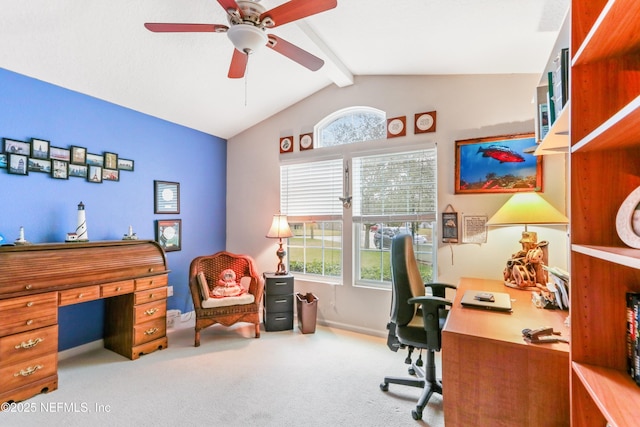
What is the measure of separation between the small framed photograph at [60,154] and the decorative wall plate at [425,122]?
10.9 ft

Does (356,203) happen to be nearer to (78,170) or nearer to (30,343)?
(78,170)

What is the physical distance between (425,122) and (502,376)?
2.35 m

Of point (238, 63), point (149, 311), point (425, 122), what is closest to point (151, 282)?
point (149, 311)

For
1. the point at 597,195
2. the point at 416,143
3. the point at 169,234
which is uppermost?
the point at 416,143

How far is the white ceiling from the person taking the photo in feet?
6.23

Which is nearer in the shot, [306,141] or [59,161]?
[59,161]

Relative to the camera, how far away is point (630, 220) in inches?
32.2

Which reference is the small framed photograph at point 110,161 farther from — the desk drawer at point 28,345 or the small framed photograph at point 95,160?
the desk drawer at point 28,345

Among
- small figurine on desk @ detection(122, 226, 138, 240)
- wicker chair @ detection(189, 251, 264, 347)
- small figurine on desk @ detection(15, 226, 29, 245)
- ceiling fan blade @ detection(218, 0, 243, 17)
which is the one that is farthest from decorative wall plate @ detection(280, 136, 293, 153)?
small figurine on desk @ detection(15, 226, 29, 245)

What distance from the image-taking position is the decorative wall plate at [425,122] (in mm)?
2887

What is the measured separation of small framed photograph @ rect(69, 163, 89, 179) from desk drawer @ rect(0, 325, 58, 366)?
136 centimetres

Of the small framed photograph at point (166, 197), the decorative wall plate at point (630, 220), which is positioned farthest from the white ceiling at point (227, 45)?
the decorative wall plate at point (630, 220)

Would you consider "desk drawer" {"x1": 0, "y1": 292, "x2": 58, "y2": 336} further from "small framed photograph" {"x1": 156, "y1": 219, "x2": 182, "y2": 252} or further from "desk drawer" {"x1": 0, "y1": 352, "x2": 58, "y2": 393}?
"small framed photograph" {"x1": 156, "y1": 219, "x2": 182, "y2": 252}

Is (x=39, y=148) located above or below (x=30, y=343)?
→ above
